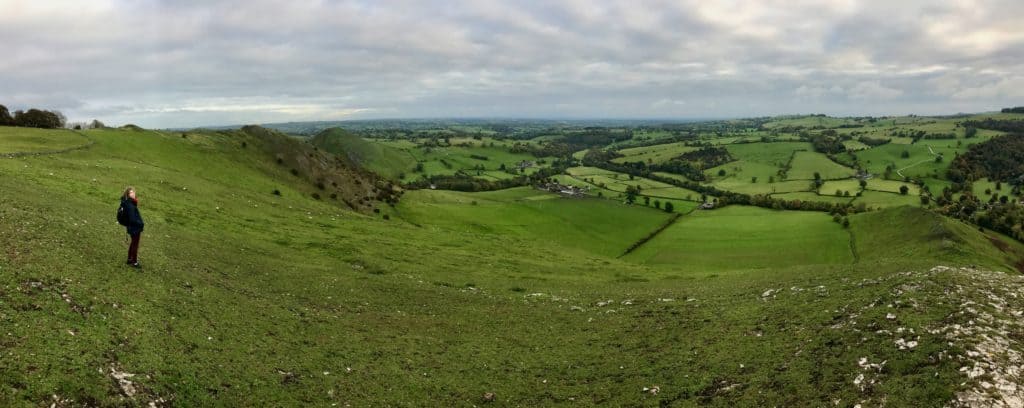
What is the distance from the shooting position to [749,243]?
329 feet

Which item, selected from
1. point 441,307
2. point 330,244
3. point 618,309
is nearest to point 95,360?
point 441,307

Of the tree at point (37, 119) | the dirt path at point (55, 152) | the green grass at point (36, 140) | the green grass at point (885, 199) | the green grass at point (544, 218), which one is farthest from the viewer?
the green grass at point (885, 199)

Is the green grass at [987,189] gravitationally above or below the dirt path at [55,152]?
below

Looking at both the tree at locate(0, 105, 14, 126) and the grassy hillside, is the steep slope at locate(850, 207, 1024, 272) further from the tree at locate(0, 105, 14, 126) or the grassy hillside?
the tree at locate(0, 105, 14, 126)

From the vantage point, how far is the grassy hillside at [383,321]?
17.3m

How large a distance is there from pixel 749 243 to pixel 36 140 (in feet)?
A: 372

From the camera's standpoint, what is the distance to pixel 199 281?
27453mm

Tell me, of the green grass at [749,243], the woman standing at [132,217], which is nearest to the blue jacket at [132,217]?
the woman standing at [132,217]

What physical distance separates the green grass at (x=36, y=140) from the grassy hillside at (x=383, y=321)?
5.68 ft

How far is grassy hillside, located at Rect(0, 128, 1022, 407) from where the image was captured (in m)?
17.3

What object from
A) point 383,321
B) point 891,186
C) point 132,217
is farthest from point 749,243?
point 891,186

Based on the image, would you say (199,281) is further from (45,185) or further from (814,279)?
(814,279)

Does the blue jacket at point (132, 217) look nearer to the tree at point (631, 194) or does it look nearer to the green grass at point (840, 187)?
the tree at point (631, 194)

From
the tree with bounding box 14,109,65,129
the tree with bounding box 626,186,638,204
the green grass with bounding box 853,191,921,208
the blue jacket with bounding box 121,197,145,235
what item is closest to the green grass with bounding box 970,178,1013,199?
the green grass with bounding box 853,191,921,208
